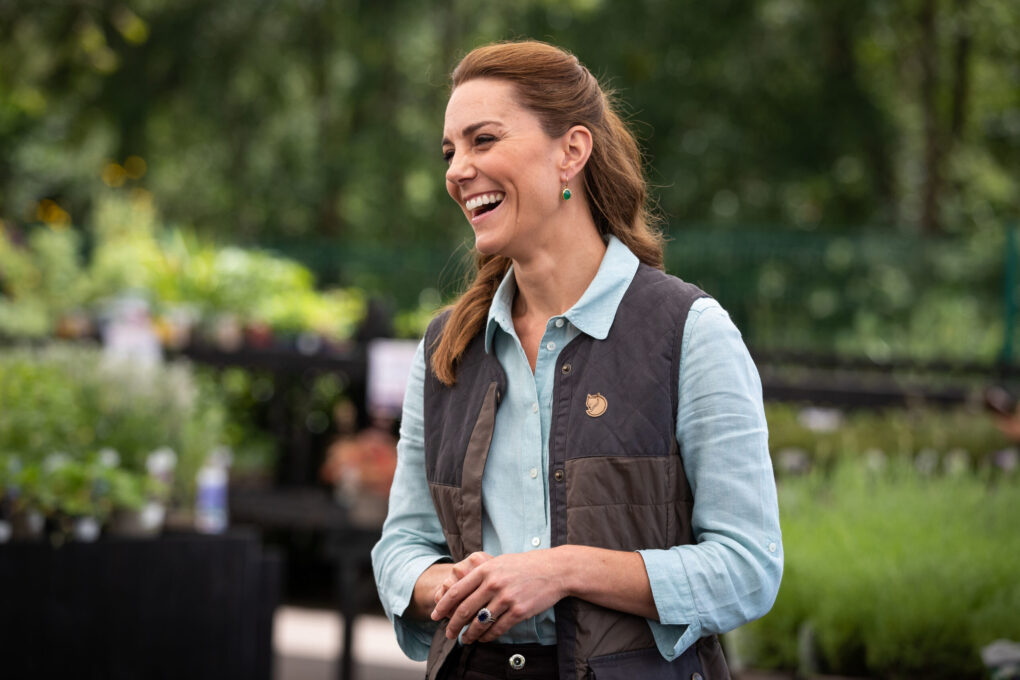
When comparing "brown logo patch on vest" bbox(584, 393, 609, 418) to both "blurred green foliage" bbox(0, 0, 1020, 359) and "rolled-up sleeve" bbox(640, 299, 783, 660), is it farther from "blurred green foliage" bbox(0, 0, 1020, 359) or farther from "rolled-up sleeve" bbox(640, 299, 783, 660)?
"blurred green foliage" bbox(0, 0, 1020, 359)

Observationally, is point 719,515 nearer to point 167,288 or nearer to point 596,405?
point 596,405

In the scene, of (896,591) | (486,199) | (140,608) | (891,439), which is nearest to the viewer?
(486,199)

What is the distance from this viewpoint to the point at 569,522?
1.71 metres

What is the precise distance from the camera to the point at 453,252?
2.34 metres

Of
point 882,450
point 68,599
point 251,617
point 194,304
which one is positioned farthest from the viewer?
point 194,304

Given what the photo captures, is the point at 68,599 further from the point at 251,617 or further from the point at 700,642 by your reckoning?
the point at 700,642

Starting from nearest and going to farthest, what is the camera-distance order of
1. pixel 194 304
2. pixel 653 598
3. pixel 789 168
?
pixel 653 598, pixel 194 304, pixel 789 168

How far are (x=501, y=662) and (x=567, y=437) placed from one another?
0.38 m

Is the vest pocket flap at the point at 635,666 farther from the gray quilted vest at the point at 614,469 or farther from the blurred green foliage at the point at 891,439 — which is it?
the blurred green foliage at the point at 891,439

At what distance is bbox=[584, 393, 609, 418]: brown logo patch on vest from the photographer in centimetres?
173

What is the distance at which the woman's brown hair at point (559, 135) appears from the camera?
184 cm

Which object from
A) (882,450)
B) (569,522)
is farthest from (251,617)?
(882,450)

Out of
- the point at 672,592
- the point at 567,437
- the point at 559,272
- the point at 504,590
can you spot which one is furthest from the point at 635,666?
the point at 559,272

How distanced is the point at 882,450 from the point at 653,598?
172 inches
